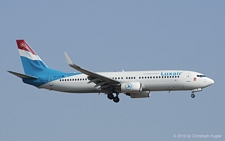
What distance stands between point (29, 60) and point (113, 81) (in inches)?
534

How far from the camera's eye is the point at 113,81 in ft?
228

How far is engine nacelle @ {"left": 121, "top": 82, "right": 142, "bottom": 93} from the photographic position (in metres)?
68.2

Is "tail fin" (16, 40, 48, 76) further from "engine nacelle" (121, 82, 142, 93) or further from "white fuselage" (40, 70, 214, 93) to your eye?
"engine nacelle" (121, 82, 142, 93)

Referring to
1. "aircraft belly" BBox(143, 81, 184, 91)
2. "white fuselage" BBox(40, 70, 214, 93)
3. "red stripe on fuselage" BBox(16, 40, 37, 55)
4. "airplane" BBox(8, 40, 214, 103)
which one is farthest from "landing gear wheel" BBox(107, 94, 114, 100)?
"red stripe on fuselage" BBox(16, 40, 37, 55)

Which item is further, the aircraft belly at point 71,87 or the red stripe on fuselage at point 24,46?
the red stripe on fuselage at point 24,46

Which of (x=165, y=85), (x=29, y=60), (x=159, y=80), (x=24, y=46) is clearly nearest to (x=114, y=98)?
(x=159, y=80)

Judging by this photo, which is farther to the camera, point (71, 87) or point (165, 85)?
point (71, 87)

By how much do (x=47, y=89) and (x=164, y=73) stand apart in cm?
1519

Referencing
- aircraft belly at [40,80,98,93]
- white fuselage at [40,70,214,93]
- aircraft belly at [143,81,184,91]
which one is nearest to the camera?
aircraft belly at [143,81,184,91]

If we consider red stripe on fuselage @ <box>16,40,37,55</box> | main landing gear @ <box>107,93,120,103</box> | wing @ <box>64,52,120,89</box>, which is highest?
red stripe on fuselage @ <box>16,40,37,55</box>

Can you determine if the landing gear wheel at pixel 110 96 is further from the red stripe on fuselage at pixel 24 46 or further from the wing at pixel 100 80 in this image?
the red stripe on fuselage at pixel 24 46

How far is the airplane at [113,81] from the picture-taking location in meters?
68.6

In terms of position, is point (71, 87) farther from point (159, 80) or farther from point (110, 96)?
point (159, 80)

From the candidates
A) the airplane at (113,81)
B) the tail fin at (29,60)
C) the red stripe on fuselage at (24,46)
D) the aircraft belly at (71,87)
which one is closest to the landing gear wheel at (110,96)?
the airplane at (113,81)
